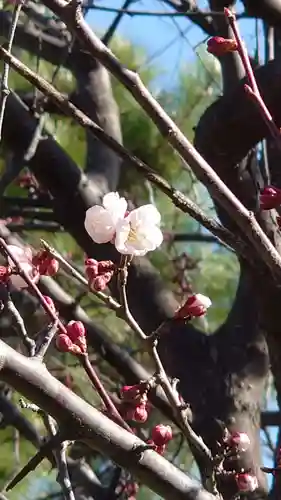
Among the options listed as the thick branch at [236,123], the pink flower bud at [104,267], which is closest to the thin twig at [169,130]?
the pink flower bud at [104,267]

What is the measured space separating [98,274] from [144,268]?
31.3 inches

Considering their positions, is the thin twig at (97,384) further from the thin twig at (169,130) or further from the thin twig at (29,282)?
the thin twig at (169,130)

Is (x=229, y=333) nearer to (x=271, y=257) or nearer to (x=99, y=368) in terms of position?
(x=99, y=368)

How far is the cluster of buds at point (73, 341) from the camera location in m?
0.76

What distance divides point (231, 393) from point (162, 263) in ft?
2.31

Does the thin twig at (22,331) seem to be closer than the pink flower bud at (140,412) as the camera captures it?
Yes

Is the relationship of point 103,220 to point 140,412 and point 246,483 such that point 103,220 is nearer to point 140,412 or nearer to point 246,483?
point 140,412

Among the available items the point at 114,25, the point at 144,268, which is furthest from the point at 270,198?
the point at 114,25

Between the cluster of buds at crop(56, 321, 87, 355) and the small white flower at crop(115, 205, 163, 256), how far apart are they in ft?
0.32

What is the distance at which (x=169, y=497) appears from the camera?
67 centimetres

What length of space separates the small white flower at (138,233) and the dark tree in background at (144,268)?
35 millimetres

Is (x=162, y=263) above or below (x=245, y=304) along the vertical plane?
below

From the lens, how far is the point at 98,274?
781 mm

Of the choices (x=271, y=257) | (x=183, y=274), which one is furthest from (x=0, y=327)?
(x=271, y=257)
